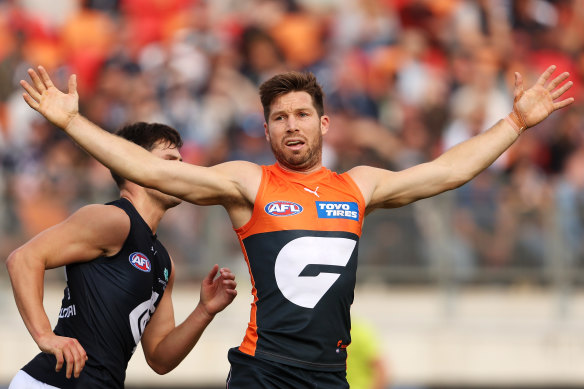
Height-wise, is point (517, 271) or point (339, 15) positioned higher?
point (339, 15)

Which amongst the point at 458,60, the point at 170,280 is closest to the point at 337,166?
the point at 458,60

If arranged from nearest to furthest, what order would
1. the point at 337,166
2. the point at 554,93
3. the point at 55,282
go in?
the point at 554,93 → the point at 55,282 → the point at 337,166

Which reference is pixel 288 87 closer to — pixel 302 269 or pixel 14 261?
pixel 302 269

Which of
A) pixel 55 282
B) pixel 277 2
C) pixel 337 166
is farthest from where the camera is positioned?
pixel 277 2

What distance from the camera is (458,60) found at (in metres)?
13.1

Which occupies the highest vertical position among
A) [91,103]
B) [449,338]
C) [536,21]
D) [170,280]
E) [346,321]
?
[536,21]

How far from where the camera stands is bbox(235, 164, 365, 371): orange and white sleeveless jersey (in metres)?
4.92

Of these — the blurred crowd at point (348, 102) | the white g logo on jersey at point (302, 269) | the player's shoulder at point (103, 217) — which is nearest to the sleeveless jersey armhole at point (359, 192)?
the white g logo on jersey at point (302, 269)

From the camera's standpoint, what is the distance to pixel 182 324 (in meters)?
5.79

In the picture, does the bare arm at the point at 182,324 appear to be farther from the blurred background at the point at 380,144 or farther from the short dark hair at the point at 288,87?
the blurred background at the point at 380,144

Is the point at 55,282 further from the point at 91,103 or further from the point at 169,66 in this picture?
the point at 169,66

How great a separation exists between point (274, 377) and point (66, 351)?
1065mm

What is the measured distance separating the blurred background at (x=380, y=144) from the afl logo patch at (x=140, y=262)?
141 inches

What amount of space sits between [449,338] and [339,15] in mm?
5683
